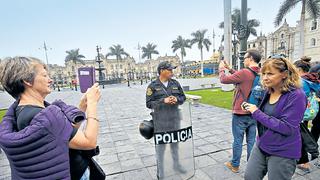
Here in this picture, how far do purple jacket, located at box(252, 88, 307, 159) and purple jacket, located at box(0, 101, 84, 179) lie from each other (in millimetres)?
1576

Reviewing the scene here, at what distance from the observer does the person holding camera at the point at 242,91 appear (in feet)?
8.98

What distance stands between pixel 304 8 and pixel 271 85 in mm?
22997

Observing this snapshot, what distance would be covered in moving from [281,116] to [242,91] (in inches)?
42.3

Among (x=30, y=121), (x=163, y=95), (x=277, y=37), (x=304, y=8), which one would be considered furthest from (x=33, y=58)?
(x=277, y=37)

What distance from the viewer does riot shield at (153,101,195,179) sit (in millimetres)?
2334

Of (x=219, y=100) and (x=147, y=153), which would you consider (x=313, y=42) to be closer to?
(x=219, y=100)

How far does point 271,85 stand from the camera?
1.84 meters

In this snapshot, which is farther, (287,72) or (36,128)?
A: (287,72)

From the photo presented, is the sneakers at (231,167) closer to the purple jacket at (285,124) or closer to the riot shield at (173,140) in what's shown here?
the riot shield at (173,140)

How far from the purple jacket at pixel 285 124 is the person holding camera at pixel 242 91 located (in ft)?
3.14

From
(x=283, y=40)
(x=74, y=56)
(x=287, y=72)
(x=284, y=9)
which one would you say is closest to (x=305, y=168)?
(x=287, y=72)

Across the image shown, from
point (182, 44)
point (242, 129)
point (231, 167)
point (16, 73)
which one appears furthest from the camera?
point (182, 44)

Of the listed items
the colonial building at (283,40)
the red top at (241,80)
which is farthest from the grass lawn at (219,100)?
the colonial building at (283,40)

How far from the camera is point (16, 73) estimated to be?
1.25m
